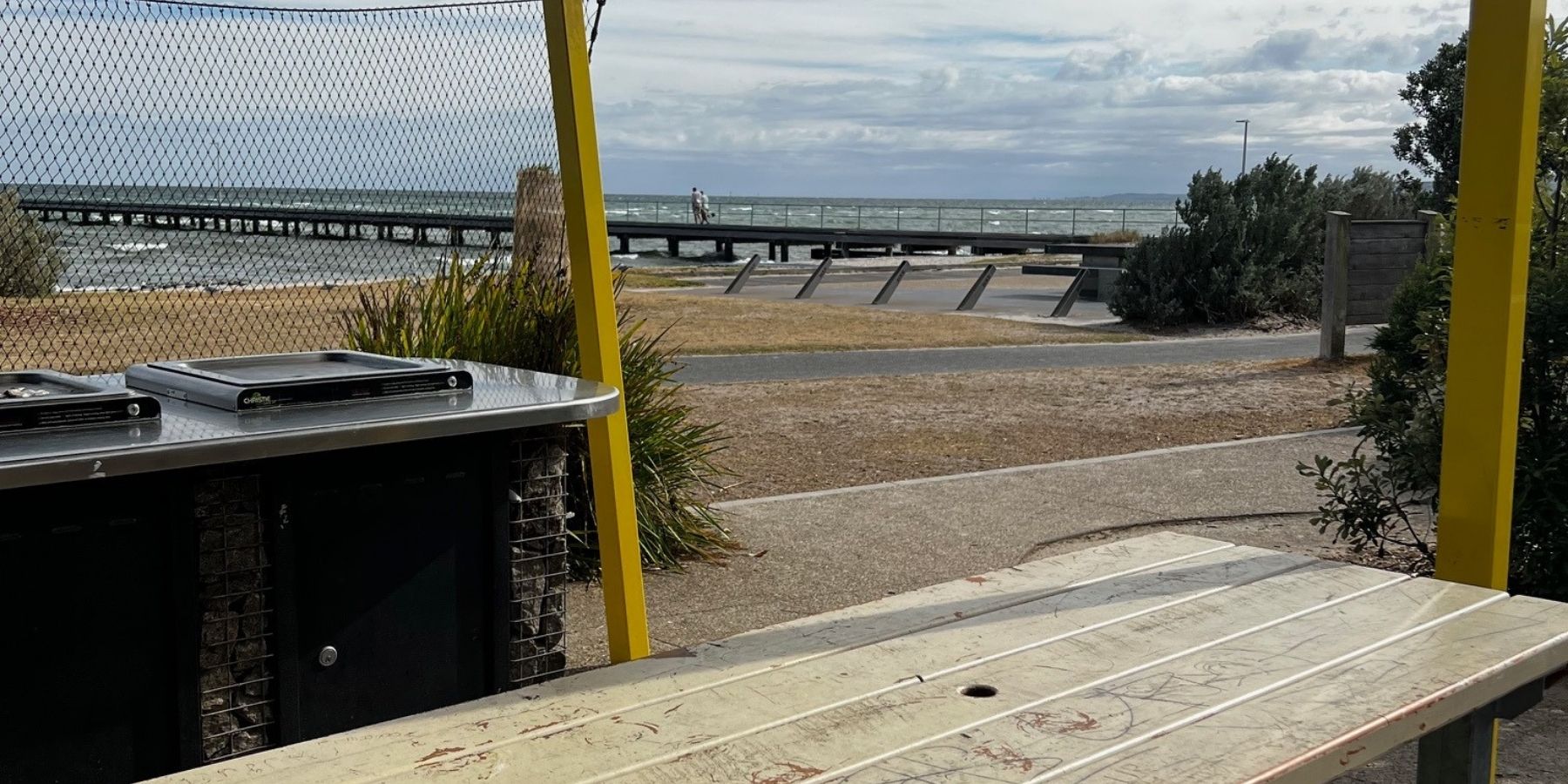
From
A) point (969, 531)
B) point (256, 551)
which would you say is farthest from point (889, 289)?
point (256, 551)

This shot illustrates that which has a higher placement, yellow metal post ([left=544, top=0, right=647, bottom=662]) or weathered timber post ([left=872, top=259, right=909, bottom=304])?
yellow metal post ([left=544, top=0, right=647, bottom=662])

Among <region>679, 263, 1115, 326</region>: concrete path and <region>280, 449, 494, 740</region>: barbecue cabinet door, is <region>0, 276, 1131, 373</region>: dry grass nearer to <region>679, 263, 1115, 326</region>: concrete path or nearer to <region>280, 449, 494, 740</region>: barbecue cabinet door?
<region>679, 263, 1115, 326</region>: concrete path

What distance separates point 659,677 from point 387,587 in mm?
1140

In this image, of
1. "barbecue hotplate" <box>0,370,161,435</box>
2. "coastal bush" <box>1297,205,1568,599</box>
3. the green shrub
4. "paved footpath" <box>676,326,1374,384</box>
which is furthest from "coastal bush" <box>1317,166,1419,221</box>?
"barbecue hotplate" <box>0,370,161,435</box>

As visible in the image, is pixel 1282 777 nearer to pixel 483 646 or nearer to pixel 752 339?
pixel 483 646

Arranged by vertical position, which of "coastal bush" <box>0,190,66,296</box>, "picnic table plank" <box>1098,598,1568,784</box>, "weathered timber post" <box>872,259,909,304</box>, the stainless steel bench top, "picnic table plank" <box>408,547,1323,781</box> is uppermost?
"coastal bush" <box>0,190,66,296</box>

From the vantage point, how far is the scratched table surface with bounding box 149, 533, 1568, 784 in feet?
7.84

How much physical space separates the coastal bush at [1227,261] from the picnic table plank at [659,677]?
693 inches

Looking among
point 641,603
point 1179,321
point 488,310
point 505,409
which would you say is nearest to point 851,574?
point 488,310

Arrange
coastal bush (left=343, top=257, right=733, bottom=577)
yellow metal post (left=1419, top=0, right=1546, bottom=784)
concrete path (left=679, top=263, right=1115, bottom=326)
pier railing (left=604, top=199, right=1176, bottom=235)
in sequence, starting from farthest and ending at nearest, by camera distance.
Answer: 1. pier railing (left=604, top=199, right=1176, bottom=235)
2. concrete path (left=679, top=263, right=1115, bottom=326)
3. coastal bush (left=343, top=257, right=733, bottom=577)
4. yellow metal post (left=1419, top=0, right=1546, bottom=784)

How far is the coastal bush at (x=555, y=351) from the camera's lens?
6.45m

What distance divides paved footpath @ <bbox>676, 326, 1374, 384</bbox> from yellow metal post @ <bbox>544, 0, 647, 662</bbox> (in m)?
9.24

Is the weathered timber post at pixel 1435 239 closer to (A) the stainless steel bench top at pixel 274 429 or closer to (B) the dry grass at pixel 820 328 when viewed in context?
(A) the stainless steel bench top at pixel 274 429

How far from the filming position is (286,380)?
366 cm
